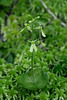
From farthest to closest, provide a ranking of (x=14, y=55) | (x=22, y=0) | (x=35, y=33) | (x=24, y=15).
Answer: (x=22, y=0) < (x=24, y=15) < (x=35, y=33) < (x=14, y=55)

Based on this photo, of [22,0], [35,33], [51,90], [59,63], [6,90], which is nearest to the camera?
[6,90]

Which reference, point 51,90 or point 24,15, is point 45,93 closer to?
point 51,90

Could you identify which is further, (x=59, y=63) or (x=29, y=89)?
(x=59, y=63)

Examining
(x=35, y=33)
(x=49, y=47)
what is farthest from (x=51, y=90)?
(x=35, y=33)

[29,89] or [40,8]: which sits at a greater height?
[40,8]

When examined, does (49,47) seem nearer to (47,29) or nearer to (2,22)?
(47,29)

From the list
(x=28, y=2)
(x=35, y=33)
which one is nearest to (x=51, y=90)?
(x=35, y=33)

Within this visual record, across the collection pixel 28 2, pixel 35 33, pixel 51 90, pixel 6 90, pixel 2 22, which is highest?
pixel 28 2
